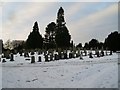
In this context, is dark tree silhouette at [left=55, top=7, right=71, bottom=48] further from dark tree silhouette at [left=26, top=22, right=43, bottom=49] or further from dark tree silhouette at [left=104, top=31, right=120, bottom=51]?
dark tree silhouette at [left=104, top=31, right=120, bottom=51]

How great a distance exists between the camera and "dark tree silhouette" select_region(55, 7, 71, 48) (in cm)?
4966

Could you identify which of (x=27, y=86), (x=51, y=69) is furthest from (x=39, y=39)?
(x=27, y=86)

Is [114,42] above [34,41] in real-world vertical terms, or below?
below

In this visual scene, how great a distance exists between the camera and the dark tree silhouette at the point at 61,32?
49656mm

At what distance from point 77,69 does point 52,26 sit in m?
39.7

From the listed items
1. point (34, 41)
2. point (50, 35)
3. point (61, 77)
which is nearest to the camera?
point (61, 77)

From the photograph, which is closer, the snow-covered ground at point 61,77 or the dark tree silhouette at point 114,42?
the snow-covered ground at point 61,77

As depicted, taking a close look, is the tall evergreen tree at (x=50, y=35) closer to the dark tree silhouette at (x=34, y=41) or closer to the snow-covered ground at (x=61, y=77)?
the dark tree silhouette at (x=34, y=41)

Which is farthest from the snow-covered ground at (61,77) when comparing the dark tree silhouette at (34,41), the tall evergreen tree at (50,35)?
the tall evergreen tree at (50,35)

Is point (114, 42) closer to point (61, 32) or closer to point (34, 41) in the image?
point (61, 32)

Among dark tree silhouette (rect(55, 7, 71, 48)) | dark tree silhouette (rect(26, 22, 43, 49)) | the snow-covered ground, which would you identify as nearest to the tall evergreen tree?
dark tree silhouette (rect(26, 22, 43, 49))

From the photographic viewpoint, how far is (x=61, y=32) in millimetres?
50125

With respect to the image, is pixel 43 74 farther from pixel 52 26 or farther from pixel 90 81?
pixel 52 26

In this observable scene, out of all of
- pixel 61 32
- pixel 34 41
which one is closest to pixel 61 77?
pixel 61 32
